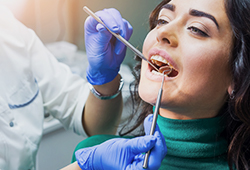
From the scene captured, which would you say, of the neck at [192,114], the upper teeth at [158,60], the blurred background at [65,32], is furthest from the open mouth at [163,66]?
the blurred background at [65,32]

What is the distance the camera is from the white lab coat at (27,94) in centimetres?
110

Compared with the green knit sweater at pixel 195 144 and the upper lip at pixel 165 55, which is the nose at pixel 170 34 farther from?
the green knit sweater at pixel 195 144

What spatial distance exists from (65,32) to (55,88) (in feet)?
1.68

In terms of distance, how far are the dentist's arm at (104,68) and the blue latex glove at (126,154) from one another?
0.36 m

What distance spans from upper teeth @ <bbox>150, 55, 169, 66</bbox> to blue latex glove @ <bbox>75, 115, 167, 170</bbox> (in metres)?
0.19

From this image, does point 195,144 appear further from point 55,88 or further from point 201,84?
point 55,88

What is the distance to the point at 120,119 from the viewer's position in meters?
1.41

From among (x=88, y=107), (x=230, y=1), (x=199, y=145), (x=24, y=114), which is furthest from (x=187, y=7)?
(x=24, y=114)

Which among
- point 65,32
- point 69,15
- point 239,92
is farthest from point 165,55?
point 65,32

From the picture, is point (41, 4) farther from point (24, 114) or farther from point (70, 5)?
point (24, 114)

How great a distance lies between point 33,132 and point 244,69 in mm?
835

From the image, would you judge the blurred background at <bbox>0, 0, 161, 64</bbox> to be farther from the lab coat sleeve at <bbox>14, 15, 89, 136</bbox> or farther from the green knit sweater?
the green knit sweater

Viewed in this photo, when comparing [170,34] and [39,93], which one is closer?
[170,34]

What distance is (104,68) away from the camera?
1.19 meters
